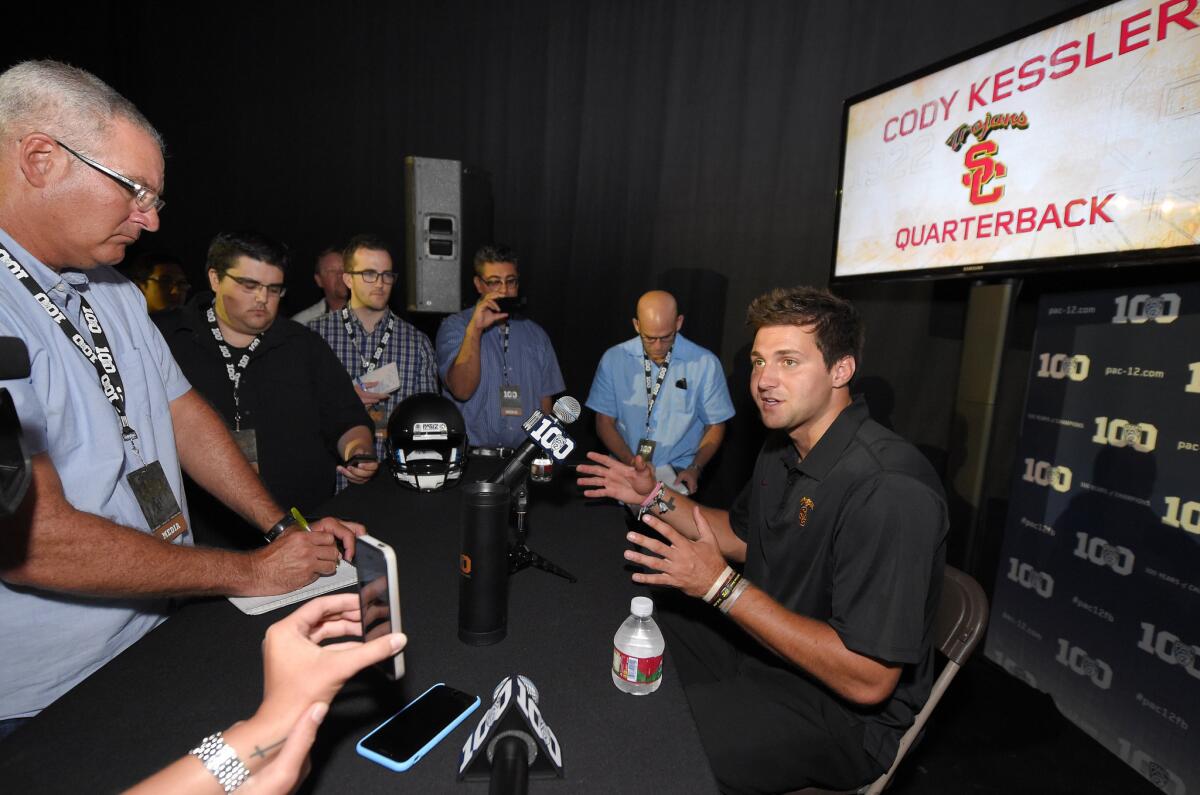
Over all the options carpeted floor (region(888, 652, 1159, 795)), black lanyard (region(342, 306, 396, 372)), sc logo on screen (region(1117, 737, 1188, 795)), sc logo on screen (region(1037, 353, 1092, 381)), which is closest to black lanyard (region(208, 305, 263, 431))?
black lanyard (region(342, 306, 396, 372))

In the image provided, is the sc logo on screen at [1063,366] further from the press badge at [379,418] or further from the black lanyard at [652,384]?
the press badge at [379,418]

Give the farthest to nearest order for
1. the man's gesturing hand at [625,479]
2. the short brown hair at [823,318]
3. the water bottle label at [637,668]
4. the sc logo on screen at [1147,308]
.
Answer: the sc logo on screen at [1147,308] → the man's gesturing hand at [625,479] → the short brown hair at [823,318] → the water bottle label at [637,668]

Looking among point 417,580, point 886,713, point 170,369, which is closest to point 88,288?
point 170,369

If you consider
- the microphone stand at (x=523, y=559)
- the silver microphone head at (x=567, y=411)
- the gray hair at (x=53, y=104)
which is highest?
the gray hair at (x=53, y=104)

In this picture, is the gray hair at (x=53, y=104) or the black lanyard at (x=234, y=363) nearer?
the gray hair at (x=53, y=104)

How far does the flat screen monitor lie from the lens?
1999 mm

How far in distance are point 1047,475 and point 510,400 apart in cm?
271

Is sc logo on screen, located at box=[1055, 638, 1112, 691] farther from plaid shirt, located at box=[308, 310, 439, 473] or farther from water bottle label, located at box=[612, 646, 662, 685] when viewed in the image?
plaid shirt, located at box=[308, 310, 439, 473]

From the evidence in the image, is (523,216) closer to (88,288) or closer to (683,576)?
(88,288)

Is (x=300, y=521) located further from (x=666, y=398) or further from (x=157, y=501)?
(x=666, y=398)

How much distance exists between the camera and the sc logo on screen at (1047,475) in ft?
8.87

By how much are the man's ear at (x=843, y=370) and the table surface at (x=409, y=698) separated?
86 cm

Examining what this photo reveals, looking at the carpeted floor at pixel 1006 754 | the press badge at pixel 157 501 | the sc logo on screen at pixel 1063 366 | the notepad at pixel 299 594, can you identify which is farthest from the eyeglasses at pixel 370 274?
the sc logo on screen at pixel 1063 366

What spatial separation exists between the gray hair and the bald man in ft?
8.23
